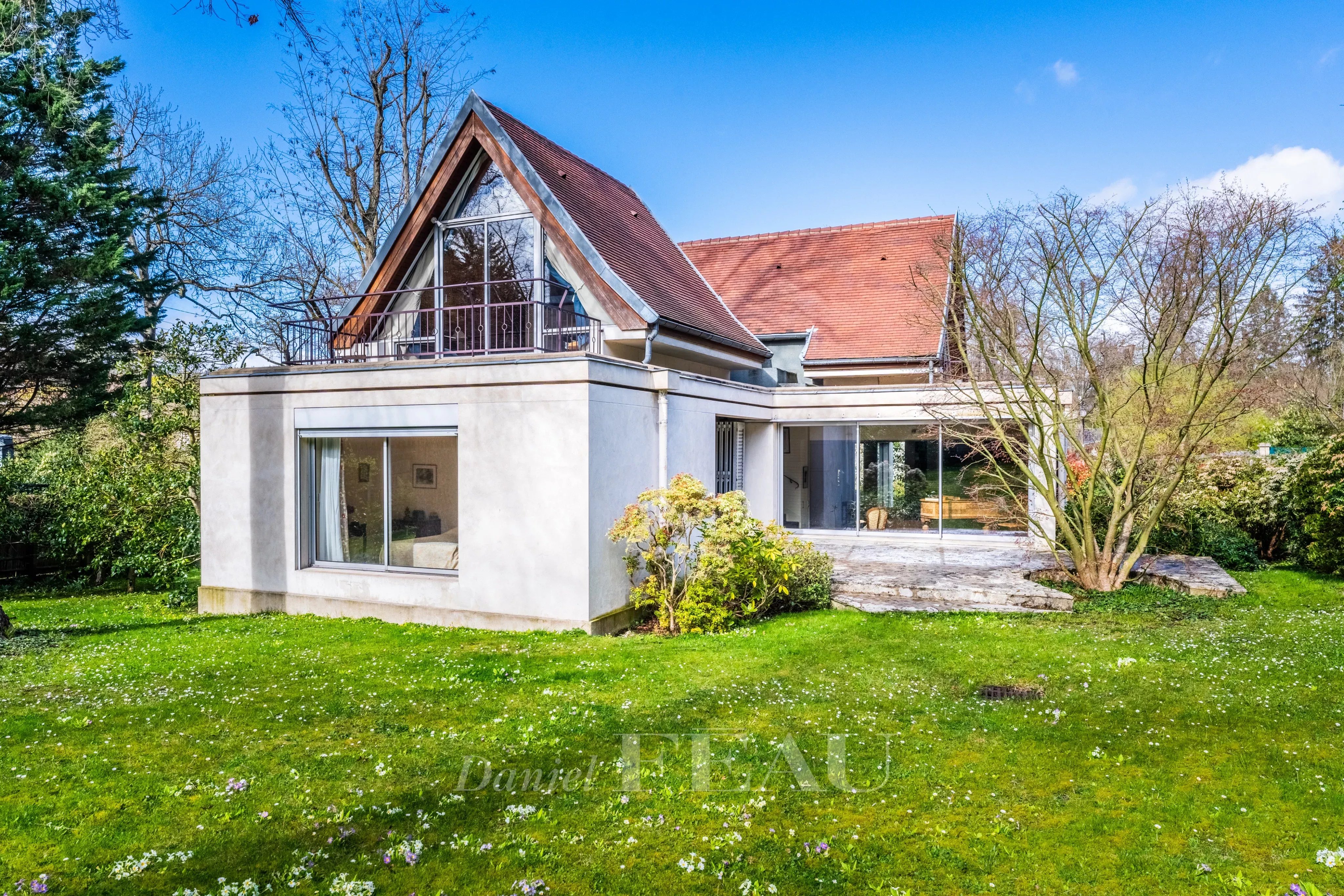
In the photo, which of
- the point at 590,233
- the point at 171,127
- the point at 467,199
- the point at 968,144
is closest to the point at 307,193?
the point at 171,127

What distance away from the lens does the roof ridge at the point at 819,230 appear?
2116 centimetres

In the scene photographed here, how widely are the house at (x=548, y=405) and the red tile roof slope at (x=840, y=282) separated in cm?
7

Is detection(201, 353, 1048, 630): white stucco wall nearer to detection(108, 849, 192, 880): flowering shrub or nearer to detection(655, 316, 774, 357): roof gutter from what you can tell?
detection(655, 316, 774, 357): roof gutter

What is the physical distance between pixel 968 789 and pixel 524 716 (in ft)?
10.8

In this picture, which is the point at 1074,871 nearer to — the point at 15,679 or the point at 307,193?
the point at 15,679

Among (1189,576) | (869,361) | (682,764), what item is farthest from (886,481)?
(682,764)

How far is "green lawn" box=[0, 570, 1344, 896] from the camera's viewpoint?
416 cm

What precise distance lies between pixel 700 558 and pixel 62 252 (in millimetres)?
15086

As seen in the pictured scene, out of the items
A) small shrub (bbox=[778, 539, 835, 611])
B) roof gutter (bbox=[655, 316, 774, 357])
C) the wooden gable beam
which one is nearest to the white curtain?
the wooden gable beam

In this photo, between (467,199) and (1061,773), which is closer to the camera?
(1061,773)

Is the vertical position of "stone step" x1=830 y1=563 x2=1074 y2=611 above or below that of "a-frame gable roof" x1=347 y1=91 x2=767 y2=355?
below

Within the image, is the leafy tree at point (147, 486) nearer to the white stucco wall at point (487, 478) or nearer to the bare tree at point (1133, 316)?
the white stucco wall at point (487, 478)

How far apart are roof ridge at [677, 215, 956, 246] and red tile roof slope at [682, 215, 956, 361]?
24mm

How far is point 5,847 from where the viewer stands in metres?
4.32
